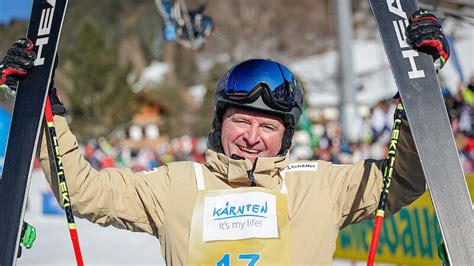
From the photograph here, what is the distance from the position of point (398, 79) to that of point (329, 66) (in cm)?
4759

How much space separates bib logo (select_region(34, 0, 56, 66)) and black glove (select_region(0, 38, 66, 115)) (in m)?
0.03

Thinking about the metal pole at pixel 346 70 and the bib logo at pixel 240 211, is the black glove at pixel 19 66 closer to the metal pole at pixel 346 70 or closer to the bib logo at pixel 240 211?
the bib logo at pixel 240 211

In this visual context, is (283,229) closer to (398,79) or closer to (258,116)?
(258,116)

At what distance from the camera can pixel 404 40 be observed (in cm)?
290

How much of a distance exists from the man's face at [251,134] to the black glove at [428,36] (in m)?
0.61

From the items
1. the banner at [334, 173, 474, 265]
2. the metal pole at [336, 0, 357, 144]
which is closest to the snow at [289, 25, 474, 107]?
the metal pole at [336, 0, 357, 144]

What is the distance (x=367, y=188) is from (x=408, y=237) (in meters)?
4.64

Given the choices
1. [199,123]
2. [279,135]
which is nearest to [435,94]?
[279,135]

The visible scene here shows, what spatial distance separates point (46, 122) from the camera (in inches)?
114

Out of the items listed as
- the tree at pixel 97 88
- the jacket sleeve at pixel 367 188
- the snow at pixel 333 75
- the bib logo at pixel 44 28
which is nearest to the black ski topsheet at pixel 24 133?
the bib logo at pixel 44 28

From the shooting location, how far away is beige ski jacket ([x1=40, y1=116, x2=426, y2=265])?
291cm

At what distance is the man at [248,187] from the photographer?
9.51 feet

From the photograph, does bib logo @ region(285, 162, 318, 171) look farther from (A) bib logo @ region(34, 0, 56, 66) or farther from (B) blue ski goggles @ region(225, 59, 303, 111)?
(A) bib logo @ region(34, 0, 56, 66)

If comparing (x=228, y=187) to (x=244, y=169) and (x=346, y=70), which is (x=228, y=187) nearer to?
(x=244, y=169)
